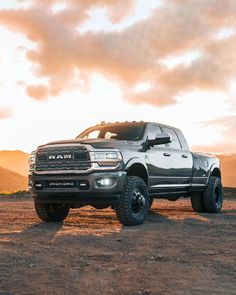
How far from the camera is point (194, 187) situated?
39.0 ft

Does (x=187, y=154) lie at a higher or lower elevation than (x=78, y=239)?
higher

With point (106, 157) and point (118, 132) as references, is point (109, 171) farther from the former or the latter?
point (118, 132)

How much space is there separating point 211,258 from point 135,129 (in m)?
4.68

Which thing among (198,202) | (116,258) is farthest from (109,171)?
(198,202)

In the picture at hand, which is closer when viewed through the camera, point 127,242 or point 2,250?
point 2,250

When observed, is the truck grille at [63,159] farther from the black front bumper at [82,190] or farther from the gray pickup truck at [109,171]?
the black front bumper at [82,190]

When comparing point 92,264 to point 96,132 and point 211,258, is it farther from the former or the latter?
point 96,132

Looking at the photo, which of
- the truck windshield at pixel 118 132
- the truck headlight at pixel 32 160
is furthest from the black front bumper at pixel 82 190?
the truck windshield at pixel 118 132

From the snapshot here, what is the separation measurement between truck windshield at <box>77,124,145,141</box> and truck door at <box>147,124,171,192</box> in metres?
0.26

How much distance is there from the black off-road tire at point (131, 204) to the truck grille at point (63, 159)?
2.84 ft

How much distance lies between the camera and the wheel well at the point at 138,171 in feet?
31.1

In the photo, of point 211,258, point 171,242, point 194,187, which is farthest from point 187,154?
point 211,258

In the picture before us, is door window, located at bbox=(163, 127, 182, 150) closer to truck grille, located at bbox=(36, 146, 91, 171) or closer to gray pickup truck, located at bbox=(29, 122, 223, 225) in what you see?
gray pickup truck, located at bbox=(29, 122, 223, 225)

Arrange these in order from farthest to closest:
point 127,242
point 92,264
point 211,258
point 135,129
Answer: point 135,129 → point 127,242 → point 211,258 → point 92,264
